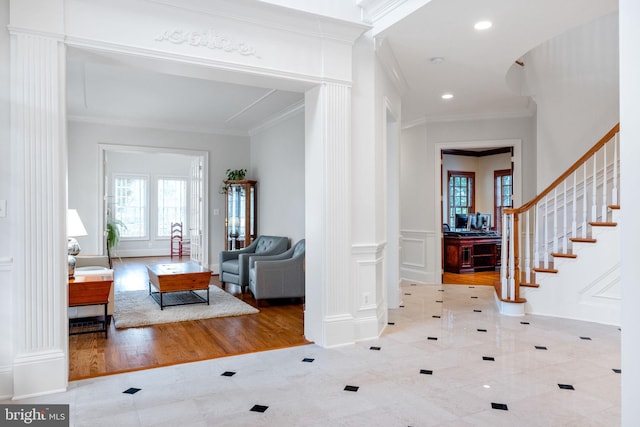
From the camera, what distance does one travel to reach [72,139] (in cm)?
727

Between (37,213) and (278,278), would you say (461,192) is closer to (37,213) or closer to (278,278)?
(278,278)

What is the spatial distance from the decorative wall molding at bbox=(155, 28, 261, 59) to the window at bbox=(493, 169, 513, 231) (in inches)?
357

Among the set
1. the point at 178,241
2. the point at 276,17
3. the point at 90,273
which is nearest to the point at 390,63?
the point at 276,17

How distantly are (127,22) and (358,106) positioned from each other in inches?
81.6

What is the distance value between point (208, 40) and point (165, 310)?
3.35 metres

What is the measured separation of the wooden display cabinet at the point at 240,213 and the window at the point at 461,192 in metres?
5.66

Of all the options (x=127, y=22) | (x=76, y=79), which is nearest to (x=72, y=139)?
(x=76, y=79)

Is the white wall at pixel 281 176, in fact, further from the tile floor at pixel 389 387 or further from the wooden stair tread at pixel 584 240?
the wooden stair tread at pixel 584 240

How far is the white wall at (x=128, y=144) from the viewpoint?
7.30 metres

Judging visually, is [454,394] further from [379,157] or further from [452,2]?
[452,2]

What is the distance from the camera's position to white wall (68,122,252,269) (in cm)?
730

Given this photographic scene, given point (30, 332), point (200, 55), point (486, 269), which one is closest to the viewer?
point (30, 332)

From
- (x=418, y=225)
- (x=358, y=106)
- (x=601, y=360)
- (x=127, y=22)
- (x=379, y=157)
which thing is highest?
(x=127, y=22)

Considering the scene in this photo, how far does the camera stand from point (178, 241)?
39.6ft
